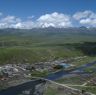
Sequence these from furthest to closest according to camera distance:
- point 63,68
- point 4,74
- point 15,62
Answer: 1. point 15,62
2. point 63,68
3. point 4,74

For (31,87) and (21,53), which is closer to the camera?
(31,87)

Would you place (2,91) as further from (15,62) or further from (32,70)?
(15,62)

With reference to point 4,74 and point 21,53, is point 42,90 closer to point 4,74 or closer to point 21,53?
point 4,74

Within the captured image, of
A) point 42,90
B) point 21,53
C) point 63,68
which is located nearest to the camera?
point 42,90

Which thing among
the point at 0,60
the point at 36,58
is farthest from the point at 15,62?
the point at 36,58

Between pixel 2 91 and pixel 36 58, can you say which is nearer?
Result: pixel 2 91

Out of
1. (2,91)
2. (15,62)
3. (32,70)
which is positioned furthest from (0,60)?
(2,91)

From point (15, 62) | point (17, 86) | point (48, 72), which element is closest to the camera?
point (17, 86)

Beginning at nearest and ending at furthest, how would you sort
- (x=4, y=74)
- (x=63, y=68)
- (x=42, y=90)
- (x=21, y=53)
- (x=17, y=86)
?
(x=42, y=90) → (x=17, y=86) → (x=4, y=74) → (x=63, y=68) → (x=21, y=53)
